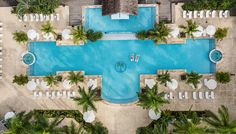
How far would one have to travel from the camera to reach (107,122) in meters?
28.9

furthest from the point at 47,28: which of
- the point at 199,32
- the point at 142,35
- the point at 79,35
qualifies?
the point at 199,32

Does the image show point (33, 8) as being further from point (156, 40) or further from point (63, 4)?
point (156, 40)

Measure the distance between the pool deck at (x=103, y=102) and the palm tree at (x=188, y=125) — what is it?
188cm

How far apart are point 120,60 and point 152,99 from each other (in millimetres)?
4830

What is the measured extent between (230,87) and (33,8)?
16.9 m

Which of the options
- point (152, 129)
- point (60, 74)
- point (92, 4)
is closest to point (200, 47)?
point (152, 129)

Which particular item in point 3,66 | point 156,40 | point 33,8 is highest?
point 33,8

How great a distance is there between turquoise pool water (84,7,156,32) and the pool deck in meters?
1.93

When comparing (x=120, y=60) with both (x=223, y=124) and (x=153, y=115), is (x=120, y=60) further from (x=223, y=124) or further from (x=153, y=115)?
(x=223, y=124)

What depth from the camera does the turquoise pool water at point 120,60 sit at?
28.7 meters

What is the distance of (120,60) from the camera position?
29.1 meters

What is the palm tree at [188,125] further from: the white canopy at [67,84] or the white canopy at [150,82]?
the white canopy at [67,84]

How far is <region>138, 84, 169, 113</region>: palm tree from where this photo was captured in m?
26.0

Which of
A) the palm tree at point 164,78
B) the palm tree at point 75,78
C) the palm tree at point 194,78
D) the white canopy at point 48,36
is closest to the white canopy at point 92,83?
the palm tree at point 75,78
